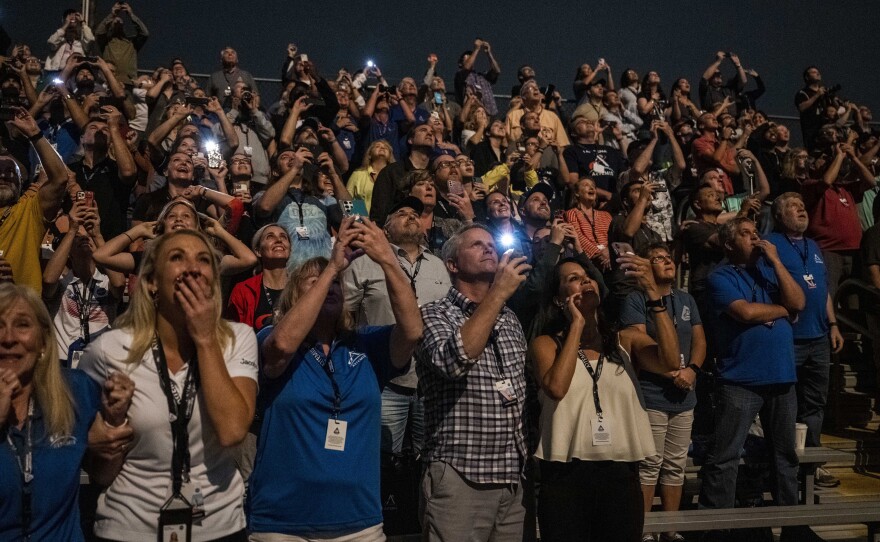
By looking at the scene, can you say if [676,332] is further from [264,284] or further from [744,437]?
[264,284]

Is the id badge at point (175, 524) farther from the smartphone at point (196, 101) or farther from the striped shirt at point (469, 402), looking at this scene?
the smartphone at point (196, 101)

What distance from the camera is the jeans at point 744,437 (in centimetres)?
534

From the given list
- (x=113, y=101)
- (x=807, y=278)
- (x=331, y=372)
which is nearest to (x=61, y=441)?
(x=331, y=372)

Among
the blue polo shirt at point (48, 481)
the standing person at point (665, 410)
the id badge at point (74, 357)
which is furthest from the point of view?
the standing person at point (665, 410)

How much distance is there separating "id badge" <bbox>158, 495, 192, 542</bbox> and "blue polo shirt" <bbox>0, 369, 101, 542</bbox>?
25 cm

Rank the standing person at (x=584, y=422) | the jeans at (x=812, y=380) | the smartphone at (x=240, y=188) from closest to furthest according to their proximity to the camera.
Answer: the standing person at (x=584, y=422) → the jeans at (x=812, y=380) → the smartphone at (x=240, y=188)

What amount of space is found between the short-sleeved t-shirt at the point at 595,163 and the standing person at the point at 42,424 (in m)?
6.96

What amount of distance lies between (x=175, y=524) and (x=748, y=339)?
3.89 meters

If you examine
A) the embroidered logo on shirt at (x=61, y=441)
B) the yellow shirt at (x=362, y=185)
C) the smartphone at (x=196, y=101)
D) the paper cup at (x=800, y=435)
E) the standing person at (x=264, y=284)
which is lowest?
the embroidered logo on shirt at (x=61, y=441)

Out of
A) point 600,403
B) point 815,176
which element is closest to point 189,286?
point 600,403

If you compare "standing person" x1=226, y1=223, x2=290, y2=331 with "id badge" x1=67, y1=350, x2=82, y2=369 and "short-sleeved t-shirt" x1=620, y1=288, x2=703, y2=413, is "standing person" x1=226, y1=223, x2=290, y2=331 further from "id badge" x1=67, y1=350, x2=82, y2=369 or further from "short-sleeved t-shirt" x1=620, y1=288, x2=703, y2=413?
"short-sleeved t-shirt" x1=620, y1=288, x2=703, y2=413

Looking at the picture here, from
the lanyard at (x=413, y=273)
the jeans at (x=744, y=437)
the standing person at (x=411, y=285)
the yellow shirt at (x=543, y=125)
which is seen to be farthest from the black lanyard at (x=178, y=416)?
the yellow shirt at (x=543, y=125)

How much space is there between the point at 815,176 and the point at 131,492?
783cm

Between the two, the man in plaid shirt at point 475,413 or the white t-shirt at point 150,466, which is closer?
the white t-shirt at point 150,466
